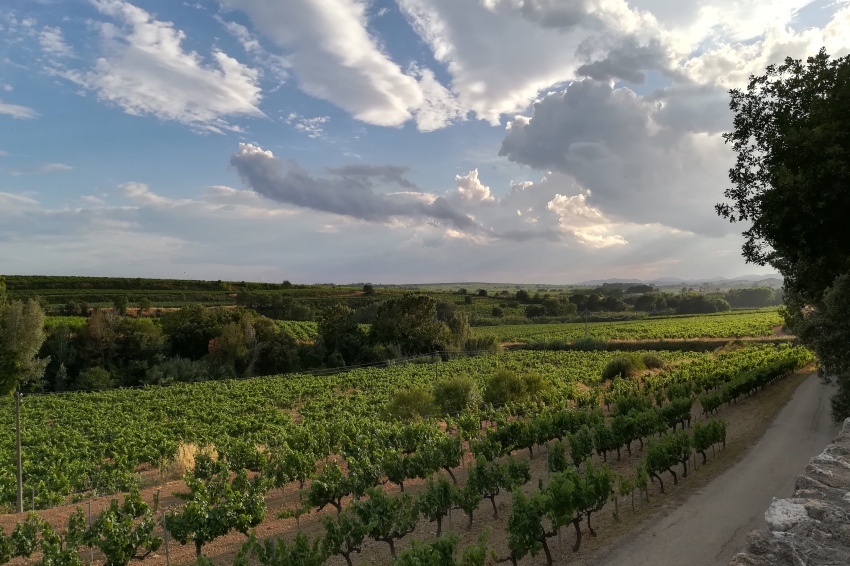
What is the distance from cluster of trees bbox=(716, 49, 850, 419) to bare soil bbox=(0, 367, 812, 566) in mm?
6535

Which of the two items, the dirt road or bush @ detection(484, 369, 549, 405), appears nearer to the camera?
the dirt road

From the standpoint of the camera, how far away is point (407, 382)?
42.9 meters

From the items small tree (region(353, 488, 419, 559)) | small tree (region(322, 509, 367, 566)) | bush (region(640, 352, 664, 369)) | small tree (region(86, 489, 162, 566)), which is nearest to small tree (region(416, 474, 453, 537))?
small tree (region(353, 488, 419, 559))

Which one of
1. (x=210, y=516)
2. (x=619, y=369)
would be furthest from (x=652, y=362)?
(x=210, y=516)

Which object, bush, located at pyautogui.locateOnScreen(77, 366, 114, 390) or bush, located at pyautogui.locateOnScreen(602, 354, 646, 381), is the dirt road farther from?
bush, located at pyautogui.locateOnScreen(77, 366, 114, 390)

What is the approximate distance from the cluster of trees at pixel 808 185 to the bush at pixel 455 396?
16.9 m

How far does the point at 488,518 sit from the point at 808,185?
1332 centimetres

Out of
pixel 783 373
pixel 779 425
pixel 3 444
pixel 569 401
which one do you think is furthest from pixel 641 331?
pixel 3 444

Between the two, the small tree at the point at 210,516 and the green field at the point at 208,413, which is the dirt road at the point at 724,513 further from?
the green field at the point at 208,413

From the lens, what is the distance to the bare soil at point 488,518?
1386cm

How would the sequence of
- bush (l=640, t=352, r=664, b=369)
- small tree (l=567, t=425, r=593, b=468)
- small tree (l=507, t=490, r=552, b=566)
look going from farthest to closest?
1. bush (l=640, t=352, r=664, b=369)
2. small tree (l=567, t=425, r=593, b=468)
3. small tree (l=507, t=490, r=552, b=566)

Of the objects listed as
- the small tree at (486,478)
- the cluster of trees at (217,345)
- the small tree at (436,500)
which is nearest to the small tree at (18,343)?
the cluster of trees at (217,345)

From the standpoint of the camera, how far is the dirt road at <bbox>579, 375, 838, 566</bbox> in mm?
12055

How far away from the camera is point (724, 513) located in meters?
14.3
